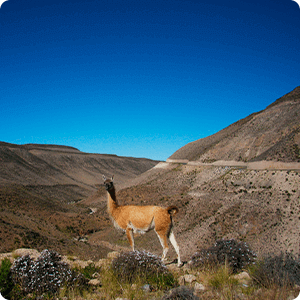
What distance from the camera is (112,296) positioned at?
6.51 meters

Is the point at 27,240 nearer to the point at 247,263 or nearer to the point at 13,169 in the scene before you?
the point at 247,263

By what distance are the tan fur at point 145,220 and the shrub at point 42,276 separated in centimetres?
228

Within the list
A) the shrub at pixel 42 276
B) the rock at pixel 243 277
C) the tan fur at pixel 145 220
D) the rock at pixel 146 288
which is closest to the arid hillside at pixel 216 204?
the rock at pixel 243 277

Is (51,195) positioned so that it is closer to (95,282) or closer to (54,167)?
(54,167)

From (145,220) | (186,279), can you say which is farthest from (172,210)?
(186,279)

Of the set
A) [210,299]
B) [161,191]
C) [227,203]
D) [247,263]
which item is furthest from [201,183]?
A: [210,299]

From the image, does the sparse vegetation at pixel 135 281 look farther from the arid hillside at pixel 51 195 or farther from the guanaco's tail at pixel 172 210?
the arid hillside at pixel 51 195

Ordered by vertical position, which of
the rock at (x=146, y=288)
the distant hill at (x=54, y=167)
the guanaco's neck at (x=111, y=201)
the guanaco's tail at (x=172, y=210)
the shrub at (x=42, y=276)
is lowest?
the rock at (x=146, y=288)

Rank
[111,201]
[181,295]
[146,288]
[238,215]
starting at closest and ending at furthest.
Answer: [181,295] → [146,288] → [111,201] → [238,215]

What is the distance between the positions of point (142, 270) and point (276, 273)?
3.58m

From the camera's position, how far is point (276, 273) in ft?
22.0

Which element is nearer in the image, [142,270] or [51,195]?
[142,270]

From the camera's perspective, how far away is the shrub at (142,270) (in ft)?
23.1

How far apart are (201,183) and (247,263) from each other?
30359mm
